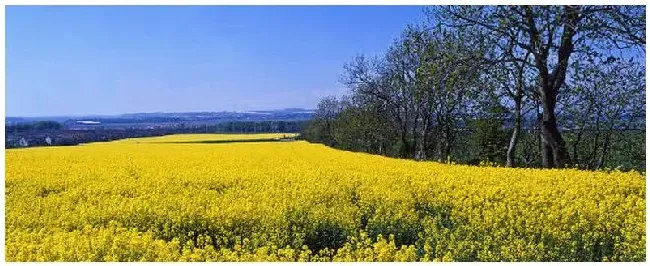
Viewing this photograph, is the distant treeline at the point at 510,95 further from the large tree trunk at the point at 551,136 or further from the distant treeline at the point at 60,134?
the distant treeline at the point at 60,134

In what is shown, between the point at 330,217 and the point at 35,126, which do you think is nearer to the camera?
the point at 330,217

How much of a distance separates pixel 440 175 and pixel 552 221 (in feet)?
11.6

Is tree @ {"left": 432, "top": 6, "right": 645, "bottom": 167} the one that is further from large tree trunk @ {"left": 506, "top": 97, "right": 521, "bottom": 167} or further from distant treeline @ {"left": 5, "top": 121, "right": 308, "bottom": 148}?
distant treeline @ {"left": 5, "top": 121, "right": 308, "bottom": 148}

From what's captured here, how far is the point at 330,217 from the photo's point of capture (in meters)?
8.19

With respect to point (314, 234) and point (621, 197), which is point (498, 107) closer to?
point (621, 197)

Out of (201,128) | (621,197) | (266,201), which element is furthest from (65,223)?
(201,128)

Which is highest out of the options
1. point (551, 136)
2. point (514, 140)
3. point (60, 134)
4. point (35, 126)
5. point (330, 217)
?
point (551, 136)

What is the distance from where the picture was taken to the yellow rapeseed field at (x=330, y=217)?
672cm

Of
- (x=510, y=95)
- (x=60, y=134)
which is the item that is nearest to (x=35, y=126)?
(x=60, y=134)

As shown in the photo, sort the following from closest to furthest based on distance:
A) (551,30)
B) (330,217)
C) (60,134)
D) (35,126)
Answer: (330,217) < (551,30) < (35,126) < (60,134)

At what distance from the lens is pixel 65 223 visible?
321 inches

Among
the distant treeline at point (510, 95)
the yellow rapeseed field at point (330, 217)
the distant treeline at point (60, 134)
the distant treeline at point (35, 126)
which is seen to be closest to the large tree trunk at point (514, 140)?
the distant treeline at point (510, 95)

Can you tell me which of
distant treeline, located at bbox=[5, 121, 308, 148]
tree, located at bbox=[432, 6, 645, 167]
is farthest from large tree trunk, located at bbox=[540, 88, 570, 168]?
distant treeline, located at bbox=[5, 121, 308, 148]

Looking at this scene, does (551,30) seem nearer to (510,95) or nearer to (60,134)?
(510,95)
